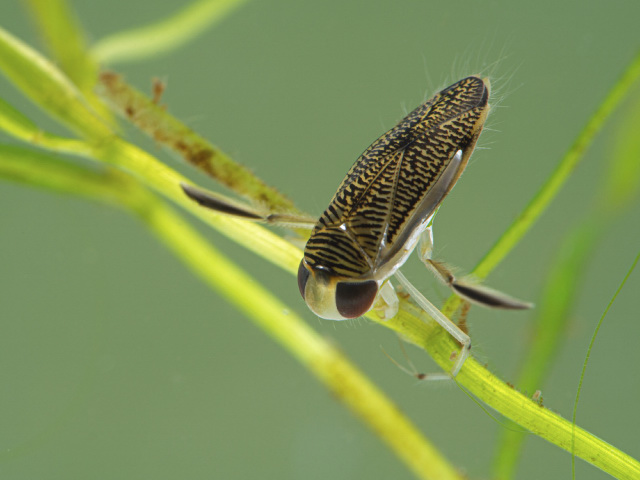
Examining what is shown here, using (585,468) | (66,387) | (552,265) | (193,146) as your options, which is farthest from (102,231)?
(585,468)

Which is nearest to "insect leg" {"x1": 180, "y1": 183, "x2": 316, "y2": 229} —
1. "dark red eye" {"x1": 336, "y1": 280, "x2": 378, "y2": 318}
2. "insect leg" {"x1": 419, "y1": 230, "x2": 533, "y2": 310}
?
"dark red eye" {"x1": 336, "y1": 280, "x2": 378, "y2": 318}

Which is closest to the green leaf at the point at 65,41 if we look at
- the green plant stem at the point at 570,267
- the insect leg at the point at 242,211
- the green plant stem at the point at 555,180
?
the insect leg at the point at 242,211

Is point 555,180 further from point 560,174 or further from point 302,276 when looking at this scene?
point 302,276

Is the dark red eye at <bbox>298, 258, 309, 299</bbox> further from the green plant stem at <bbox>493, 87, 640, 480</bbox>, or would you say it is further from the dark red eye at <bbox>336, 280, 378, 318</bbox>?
the green plant stem at <bbox>493, 87, 640, 480</bbox>

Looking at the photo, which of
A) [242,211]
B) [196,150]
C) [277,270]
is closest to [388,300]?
[242,211]

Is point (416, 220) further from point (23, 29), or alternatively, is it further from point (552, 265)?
point (23, 29)

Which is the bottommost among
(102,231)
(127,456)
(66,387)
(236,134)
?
(127,456)

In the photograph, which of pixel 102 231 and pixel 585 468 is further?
pixel 102 231

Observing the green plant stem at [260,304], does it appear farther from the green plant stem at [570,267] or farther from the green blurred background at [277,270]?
the green plant stem at [570,267]
